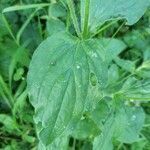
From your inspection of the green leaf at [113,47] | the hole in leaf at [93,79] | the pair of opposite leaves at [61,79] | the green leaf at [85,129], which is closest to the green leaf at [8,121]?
the green leaf at [85,129]

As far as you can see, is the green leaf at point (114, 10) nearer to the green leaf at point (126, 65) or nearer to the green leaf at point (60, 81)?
the green leaf at point (60, 81)

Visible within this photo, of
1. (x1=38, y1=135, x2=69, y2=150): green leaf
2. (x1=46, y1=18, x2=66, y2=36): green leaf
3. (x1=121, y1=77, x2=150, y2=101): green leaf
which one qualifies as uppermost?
(x1=46, y1=18, x2=66, y2=36): green leaf

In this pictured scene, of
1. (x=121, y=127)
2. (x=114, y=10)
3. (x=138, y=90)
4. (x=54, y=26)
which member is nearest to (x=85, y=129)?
(x=121, y=127)

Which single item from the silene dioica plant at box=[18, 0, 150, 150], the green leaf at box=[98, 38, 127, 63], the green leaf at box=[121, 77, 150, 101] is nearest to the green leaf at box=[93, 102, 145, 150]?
the green leaf at box=[121, 77, 150, 101]

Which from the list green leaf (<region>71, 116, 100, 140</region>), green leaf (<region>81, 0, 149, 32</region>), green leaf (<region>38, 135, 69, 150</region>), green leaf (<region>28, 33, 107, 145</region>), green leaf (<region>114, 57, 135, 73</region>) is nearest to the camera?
green leaf (<region>28, 33, 107, 145</region>)

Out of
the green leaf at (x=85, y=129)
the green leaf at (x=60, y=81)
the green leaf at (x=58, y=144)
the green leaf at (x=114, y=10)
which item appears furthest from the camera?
the green leaf at (x=85, y=129)

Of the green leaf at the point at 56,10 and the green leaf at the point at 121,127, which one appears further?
the green leaf at the point at 56,10

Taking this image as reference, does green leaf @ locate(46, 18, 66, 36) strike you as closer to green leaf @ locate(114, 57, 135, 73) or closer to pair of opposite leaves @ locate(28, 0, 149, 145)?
green leaf @ locate(114, 57, 135, 73)

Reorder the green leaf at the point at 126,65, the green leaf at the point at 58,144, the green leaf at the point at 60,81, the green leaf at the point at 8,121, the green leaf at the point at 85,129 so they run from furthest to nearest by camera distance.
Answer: the green leaf at the point at 126,65 < the green leaf at the point at 8,121 < the green leaf at the point at 85,129 < the green leaf at the point at 58,144 < the green leaf at the point at 60,81
